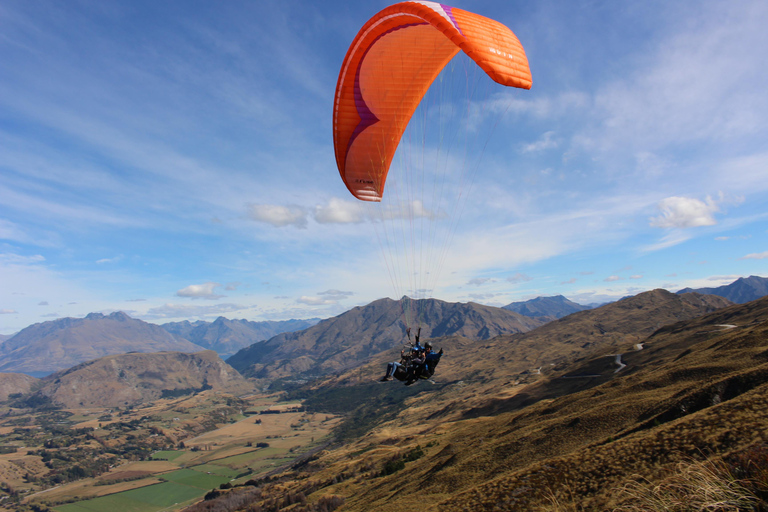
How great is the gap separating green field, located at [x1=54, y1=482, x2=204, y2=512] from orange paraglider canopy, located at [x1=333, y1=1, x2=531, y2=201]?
574ft

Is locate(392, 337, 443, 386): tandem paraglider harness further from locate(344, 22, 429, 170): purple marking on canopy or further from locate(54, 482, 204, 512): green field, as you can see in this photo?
locate(54, 482, 204, 512): green field

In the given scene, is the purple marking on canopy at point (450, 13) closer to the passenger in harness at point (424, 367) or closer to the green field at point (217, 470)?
the passenger in harness at point (424, 367)

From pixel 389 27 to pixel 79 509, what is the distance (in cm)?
21469

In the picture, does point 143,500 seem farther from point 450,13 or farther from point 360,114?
point 450,13

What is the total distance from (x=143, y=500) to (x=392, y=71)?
653ft

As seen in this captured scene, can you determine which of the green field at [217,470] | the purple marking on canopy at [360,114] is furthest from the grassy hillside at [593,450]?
the green field at [217,470]

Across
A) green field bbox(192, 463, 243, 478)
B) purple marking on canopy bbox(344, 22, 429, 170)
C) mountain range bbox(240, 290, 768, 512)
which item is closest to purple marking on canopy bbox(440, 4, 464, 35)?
purple marking on canopy bbox(344, 22, 429, 170)

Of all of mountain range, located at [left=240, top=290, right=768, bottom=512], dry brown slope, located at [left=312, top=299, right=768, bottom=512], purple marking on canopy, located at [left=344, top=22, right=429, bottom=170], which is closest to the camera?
mountain range, located at [left=240, top=290, right=768, bottom=512]

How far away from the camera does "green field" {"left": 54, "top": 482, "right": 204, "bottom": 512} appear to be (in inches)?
5817

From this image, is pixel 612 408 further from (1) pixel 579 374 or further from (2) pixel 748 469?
(1) pixel 579 374

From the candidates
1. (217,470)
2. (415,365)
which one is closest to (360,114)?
(415,365)

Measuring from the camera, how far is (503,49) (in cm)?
1557

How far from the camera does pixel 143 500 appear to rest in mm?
154250

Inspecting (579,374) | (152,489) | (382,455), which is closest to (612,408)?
(382,455)
